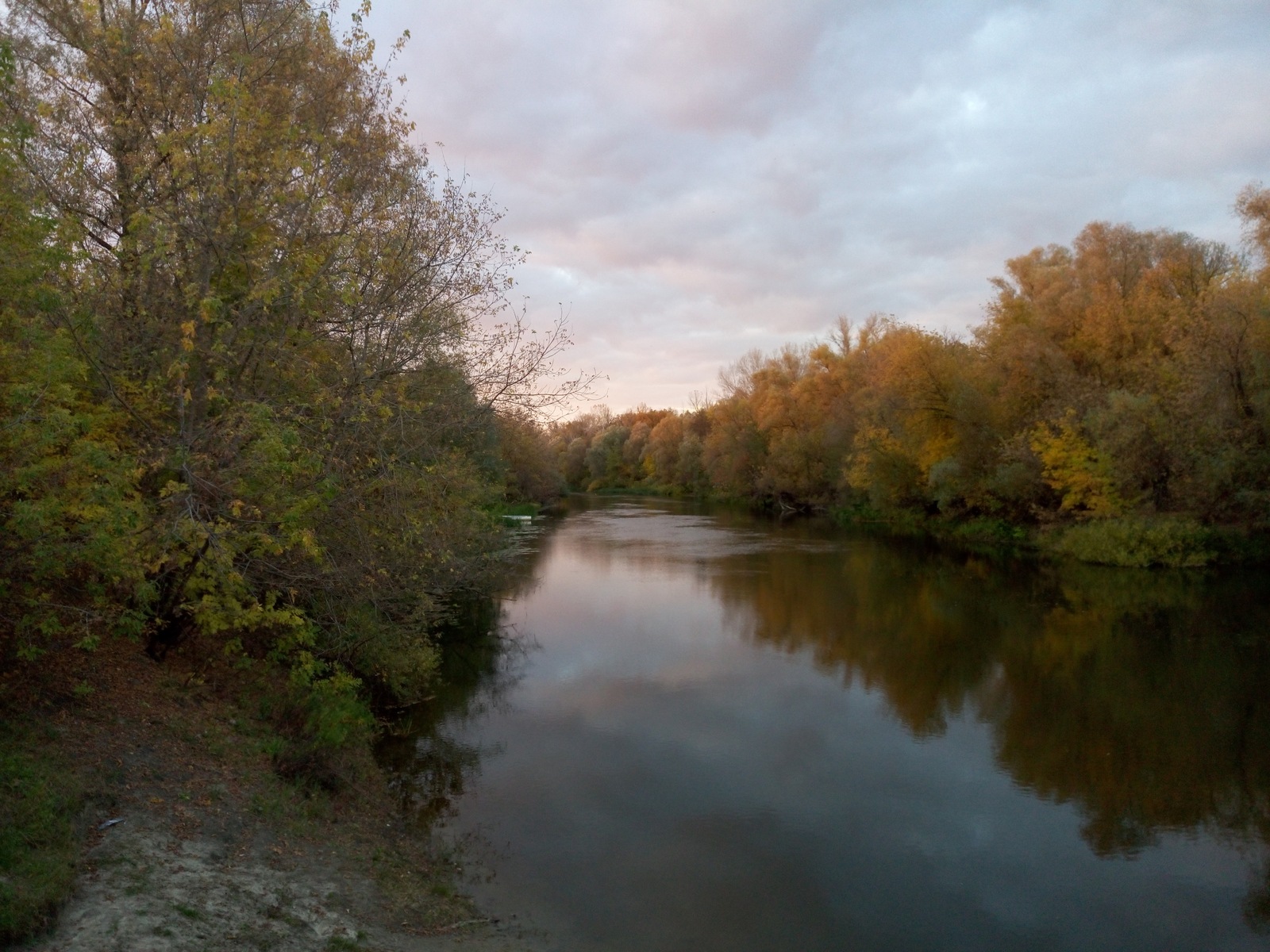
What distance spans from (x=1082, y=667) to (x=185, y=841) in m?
15.5

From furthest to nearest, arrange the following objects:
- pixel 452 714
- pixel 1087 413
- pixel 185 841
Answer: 1. pixel 1087 413
2. pixel 452 714
3. pixel 185 841

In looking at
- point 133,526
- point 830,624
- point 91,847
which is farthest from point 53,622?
point 830,624

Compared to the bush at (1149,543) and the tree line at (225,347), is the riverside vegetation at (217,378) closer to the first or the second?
the tree line at (225,347)

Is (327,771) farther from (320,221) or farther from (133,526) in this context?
(320,221)

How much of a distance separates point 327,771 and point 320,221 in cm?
607

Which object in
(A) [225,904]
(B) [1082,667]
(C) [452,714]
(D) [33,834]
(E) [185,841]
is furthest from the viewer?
(B) [1082,667]

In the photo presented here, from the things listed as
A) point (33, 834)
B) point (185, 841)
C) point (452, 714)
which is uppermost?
point (33, 834)

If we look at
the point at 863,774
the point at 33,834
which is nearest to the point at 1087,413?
the point at 863,774

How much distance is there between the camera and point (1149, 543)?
25.9 metres

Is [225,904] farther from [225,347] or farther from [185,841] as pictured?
[225,347]

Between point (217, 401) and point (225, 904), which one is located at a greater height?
point (217, 401)

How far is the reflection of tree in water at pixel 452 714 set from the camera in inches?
388

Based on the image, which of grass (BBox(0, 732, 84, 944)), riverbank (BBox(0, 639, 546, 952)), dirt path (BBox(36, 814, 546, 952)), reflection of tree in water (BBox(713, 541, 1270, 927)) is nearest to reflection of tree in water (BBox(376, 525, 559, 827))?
riverbank (BBox(0, 639, 546, 952))

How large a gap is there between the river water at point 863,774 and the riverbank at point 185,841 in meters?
1.01
